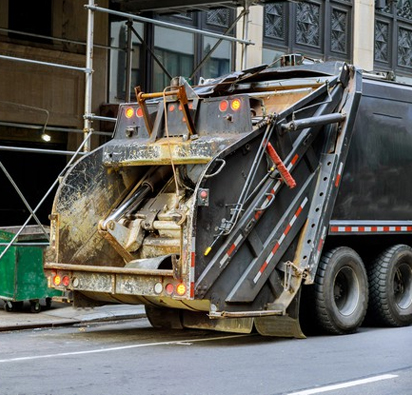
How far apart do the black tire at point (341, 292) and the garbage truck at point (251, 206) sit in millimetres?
16

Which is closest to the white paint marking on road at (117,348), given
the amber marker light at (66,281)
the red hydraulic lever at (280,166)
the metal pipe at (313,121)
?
the amber marker light at (66,281)

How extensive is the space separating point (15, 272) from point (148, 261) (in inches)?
131

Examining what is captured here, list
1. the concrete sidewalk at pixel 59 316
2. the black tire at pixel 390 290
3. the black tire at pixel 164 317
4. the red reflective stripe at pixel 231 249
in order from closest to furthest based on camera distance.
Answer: the red reflective stripe at pixel 231 249, the black tire at pixel 164 317, the black tire at pixel 390 290, the concrete sidewalk at pixel 59 316

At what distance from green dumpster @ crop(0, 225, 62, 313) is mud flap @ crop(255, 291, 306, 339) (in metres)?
3.72

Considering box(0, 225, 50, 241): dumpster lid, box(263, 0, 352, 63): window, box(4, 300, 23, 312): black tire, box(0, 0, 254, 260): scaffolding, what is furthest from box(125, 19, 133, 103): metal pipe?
box(4, 300, 23, 312): black tire

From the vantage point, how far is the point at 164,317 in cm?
1239

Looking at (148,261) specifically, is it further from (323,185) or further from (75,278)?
(323,185)

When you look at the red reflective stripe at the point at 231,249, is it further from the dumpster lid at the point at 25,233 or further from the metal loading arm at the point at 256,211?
the dumpster lid at the point at 25,233

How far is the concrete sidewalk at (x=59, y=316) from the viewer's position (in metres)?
13.2

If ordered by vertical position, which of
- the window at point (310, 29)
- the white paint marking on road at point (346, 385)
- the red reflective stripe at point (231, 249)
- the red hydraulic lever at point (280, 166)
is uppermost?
the window at point (310, 29)

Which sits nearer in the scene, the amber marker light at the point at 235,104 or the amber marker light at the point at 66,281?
the amber marker light at the point at 235,104

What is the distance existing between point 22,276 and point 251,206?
4223 millimetres

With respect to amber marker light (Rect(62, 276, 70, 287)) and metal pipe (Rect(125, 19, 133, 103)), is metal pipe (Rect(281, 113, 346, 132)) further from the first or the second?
metal pipe (Rect(125, 19, 133, 103))

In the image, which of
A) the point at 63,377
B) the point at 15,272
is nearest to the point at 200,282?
the point at 63,377
